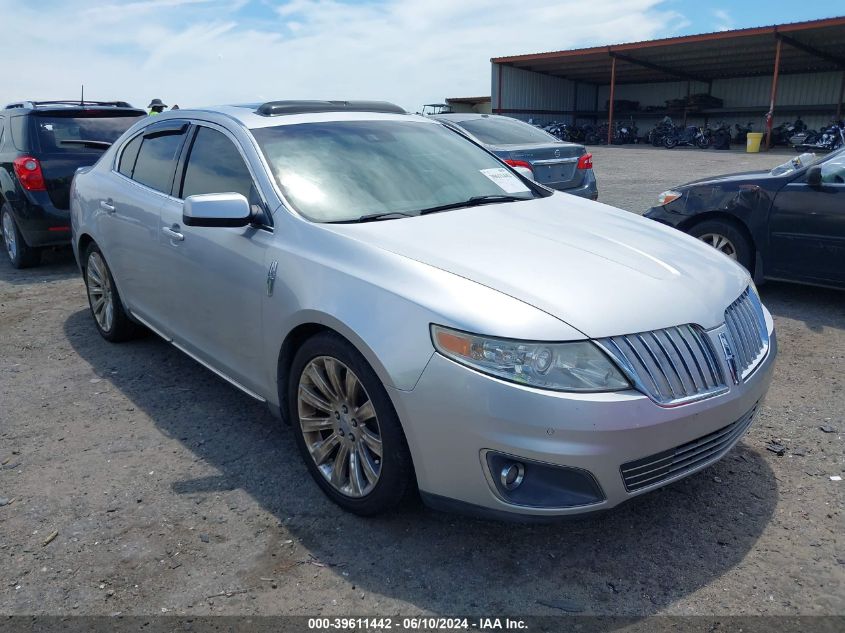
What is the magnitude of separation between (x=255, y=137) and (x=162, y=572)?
2.03m

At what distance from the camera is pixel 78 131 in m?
7.67

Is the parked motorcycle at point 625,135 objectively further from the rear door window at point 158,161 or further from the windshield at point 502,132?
the rear door window at point 158,161

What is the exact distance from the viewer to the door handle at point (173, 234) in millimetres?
3721

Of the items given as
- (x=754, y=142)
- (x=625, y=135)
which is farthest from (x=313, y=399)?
(x=625, y=135)

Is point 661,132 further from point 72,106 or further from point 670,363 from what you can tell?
point 670,363

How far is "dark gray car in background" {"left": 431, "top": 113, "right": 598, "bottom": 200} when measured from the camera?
26.4ft

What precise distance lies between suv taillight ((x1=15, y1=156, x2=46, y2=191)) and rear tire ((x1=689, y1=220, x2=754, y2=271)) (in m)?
6.51

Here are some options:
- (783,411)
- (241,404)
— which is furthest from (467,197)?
(783,411)

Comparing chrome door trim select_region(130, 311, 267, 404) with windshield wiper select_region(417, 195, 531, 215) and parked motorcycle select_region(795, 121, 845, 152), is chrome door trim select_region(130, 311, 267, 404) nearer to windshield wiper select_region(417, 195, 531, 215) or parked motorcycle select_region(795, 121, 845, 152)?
windshield wiper select_region(417, 195, 531, 215)

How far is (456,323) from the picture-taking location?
2.34m

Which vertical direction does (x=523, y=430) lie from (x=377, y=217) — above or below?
below

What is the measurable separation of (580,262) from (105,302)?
3746 millimetres

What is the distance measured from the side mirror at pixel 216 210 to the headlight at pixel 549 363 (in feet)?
4.48

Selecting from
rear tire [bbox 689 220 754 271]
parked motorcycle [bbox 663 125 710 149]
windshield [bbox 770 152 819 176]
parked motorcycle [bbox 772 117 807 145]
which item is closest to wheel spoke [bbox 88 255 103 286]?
rear tire [bbox 689 220 754 271]
